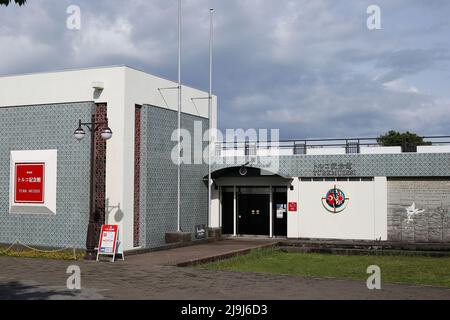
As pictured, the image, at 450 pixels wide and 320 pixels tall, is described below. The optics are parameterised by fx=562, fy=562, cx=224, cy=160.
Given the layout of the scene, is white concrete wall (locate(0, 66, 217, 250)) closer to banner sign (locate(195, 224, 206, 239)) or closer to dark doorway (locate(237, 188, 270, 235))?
banner sign (locate(195, 224, 206, 239))

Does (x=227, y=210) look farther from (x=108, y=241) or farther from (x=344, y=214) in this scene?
(x=108, y=241)

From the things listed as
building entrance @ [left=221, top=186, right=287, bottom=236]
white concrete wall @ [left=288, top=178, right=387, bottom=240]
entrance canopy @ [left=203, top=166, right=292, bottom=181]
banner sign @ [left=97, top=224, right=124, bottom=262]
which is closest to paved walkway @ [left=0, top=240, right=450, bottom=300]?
banner sign @ [left=97, top=224, right=124, bottom=262]

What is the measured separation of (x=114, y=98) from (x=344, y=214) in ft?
38.3

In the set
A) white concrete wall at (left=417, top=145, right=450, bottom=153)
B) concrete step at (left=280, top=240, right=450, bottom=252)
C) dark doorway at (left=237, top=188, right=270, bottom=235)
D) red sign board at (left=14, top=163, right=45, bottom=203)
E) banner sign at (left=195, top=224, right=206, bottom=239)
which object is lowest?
concrete step at (left=280, top=240, right=450, bottom=252)

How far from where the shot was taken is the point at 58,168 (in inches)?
853

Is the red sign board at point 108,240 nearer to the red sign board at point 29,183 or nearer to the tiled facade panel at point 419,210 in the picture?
the red sign board at point 29,183

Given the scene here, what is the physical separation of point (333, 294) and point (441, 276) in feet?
16.6

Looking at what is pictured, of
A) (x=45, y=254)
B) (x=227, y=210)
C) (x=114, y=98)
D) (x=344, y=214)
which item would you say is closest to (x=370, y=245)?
(x=344, y=214)

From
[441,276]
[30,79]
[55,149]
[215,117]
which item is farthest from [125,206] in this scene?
[441,276]

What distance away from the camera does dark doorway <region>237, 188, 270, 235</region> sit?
27.2 metres

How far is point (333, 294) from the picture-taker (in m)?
12.3

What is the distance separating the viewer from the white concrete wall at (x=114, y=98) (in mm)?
20688

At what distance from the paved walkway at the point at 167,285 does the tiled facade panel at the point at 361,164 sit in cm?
1044

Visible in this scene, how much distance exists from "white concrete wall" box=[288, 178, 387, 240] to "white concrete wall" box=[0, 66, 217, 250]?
8.52m
